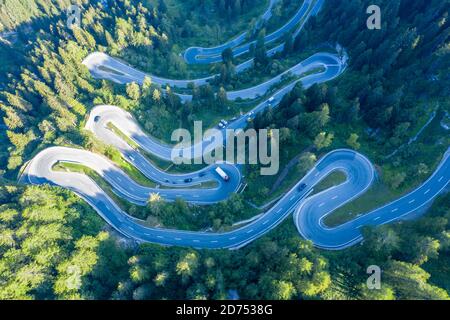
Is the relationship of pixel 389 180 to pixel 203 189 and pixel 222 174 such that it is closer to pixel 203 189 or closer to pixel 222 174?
pixel 222 174

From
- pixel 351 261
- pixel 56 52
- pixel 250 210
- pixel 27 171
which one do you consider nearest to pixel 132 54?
pixel 56 52

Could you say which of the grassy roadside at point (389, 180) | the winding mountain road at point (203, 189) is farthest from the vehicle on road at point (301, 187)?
the grassy roadside at point (389, 180)

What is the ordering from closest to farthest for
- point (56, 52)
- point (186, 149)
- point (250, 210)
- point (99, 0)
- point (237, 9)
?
point (250, 210), point (186, 149), point (56, 52), point (237, 9), point (99, 0)

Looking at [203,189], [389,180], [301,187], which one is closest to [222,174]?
[203,189]

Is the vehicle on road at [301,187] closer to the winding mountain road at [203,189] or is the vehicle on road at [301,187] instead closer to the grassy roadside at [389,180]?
the winding mountain road at [203,189]

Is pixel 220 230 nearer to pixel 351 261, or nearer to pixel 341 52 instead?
pixel 351 261

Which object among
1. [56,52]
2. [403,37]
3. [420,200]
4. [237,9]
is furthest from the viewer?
[237,9]

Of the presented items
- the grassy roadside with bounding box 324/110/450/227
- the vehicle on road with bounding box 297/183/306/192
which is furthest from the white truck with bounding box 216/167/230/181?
the grassy roadside with bounding box 324/110/450/227

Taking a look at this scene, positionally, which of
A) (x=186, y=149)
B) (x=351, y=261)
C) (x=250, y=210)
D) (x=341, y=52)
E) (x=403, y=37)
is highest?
(x=341, y=52)

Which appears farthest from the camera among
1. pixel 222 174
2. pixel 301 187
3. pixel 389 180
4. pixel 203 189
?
pixel 222 174
